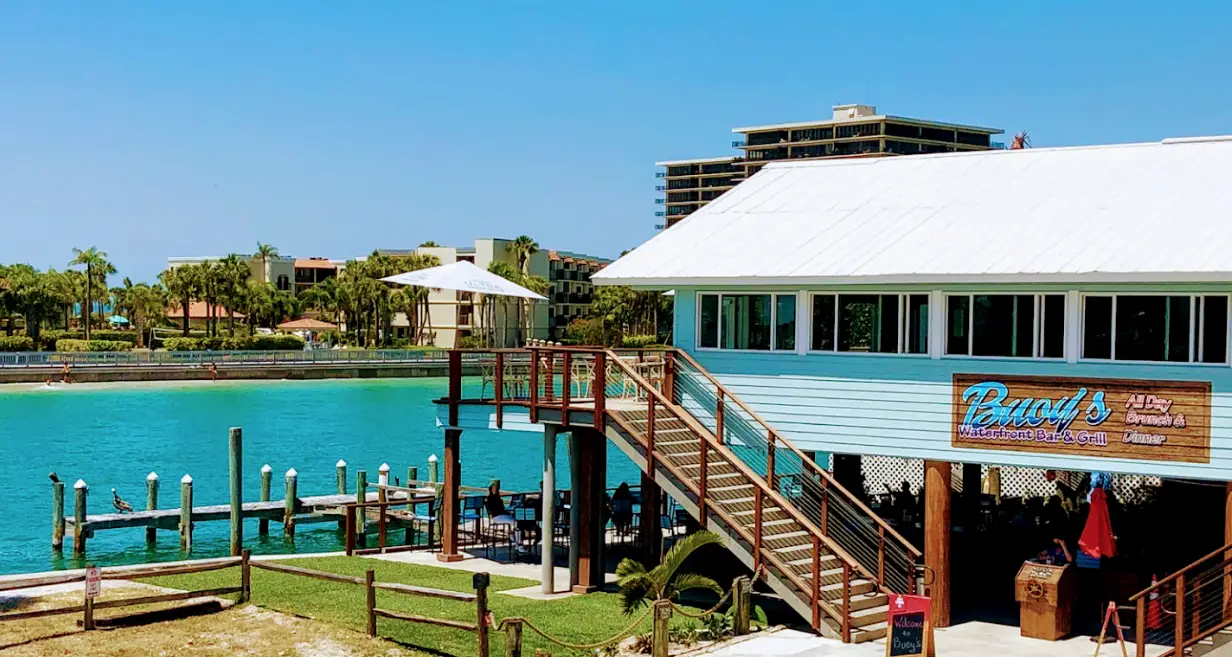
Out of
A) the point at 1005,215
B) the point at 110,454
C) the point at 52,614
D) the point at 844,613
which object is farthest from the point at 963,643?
the point at 110,454

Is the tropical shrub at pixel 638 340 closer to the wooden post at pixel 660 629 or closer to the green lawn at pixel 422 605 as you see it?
the green lawn at pixel 422 605

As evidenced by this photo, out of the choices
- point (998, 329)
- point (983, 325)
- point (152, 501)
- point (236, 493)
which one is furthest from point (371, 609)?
point (152, 501)

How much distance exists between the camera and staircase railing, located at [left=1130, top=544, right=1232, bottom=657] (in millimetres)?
16906

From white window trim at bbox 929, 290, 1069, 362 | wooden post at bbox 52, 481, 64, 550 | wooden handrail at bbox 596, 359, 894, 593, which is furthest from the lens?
wooden post at bbox 52, 481, 64, 550

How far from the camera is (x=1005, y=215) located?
857 inches

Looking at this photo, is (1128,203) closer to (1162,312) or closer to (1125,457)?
A: (1162,312)

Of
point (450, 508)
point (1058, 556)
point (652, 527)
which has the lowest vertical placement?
point (652, 527)

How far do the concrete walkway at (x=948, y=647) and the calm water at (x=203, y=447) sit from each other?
19.5 m

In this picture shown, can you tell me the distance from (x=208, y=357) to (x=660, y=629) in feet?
312

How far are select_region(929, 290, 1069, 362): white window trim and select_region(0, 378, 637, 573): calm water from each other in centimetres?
2023

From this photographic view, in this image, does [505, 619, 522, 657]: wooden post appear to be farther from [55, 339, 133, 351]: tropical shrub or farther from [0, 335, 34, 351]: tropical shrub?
[0, 335, 34, 351]: tropical shrub

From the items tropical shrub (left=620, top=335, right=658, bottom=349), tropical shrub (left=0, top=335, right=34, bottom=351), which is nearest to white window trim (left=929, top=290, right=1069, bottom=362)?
tropical shrub (left=620, top=335, right=658, bottom=349)

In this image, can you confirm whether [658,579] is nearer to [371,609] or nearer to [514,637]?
[514,637]

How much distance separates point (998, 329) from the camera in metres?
20.2
